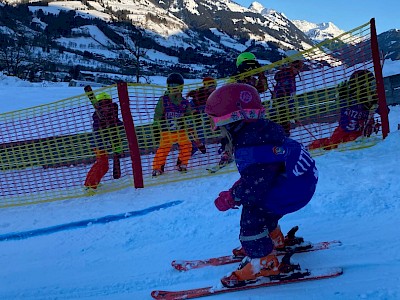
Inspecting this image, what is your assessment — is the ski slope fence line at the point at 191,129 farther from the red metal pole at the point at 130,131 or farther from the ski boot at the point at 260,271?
the ski boot at the point at 260,271

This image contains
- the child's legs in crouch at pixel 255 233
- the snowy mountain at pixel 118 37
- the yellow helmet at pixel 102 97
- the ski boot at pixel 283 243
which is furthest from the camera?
the snowy mountain at pixel 118 37

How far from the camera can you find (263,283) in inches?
97.3

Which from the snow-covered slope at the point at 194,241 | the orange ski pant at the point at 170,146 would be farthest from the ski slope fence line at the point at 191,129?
the snow-covered slope at the point at 194,241

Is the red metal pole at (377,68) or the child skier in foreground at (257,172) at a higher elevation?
the red metal pole at (377,68)

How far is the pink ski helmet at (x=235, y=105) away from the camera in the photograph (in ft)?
7.79

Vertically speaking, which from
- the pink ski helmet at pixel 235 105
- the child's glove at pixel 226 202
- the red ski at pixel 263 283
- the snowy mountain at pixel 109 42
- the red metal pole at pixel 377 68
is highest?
the snowy mountain at pixel 109 42

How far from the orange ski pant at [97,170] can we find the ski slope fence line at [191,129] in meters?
0.09

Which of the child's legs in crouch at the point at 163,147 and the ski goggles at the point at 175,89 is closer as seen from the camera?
the ski goggles at the point at 175,89

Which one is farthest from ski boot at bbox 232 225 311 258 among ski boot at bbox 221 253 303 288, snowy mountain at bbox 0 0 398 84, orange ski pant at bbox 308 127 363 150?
snowy mountain at bbox 0 0 398 84

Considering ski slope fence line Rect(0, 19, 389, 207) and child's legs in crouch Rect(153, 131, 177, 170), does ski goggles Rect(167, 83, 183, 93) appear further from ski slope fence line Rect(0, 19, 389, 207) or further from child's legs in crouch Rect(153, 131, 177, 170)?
child's legs in crouch Rect(153, 131, 177, 170)

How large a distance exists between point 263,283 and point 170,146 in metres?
3.65

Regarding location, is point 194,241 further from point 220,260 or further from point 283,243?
point 283,243

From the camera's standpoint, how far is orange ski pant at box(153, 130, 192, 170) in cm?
593

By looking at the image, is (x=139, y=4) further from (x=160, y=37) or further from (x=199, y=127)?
(x=199, y=127)
